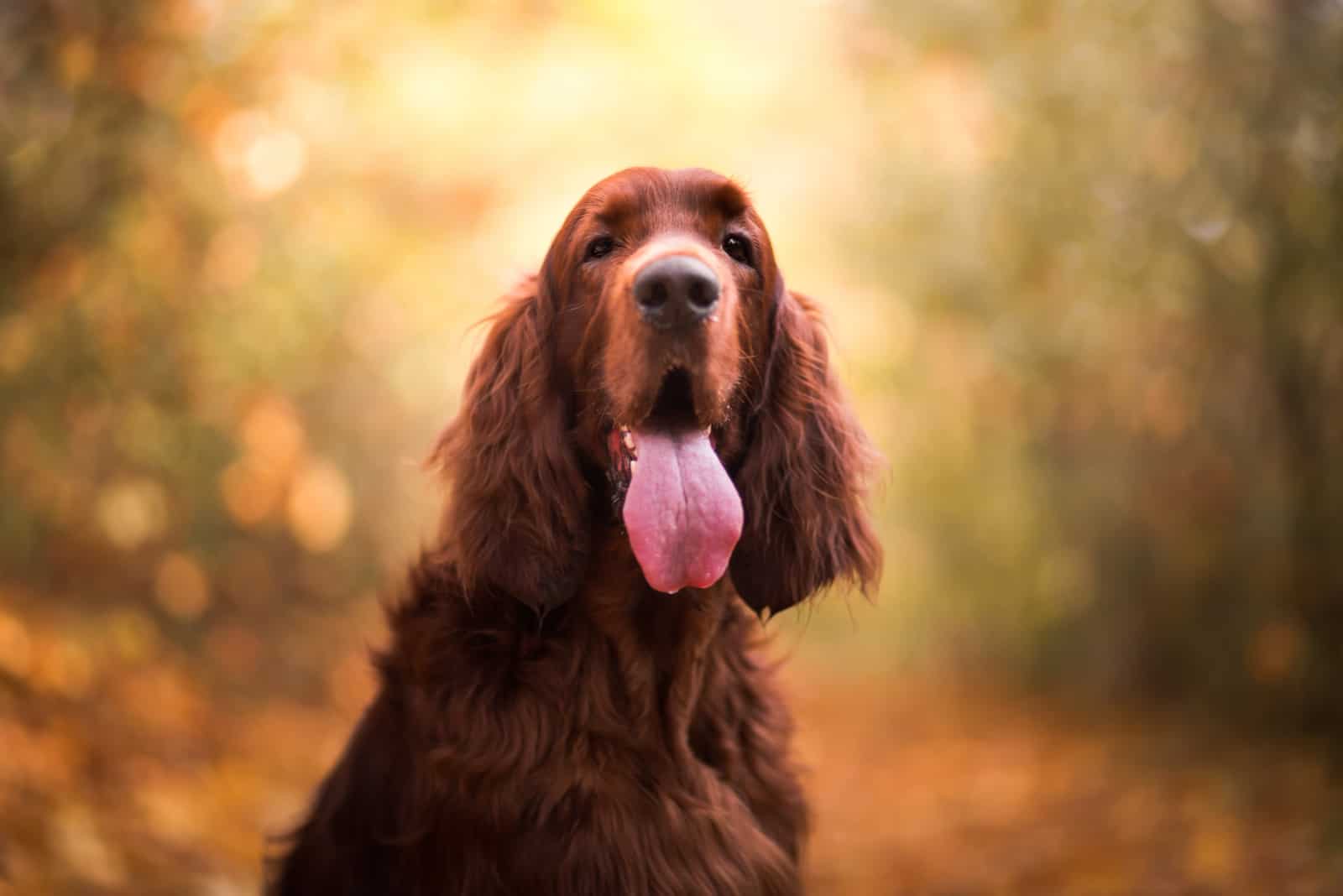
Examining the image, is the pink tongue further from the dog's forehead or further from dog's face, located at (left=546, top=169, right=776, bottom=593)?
the dog's forehead

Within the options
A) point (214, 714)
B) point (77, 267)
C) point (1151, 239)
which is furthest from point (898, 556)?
point (77, 267)

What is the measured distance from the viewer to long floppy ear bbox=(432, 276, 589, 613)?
2.32m

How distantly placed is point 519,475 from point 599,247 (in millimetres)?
518

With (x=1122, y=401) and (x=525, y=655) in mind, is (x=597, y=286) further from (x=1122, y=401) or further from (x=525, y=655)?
(x=1122, y=401)

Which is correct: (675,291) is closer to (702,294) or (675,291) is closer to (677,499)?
(702,294)

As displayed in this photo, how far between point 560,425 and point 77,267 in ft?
7.88

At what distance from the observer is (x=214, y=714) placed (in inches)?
208

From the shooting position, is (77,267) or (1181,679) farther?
(1181,679)

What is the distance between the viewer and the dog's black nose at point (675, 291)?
83.3 inches

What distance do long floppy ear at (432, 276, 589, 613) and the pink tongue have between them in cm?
19

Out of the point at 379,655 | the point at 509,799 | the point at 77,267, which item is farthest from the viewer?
the point at 77,267

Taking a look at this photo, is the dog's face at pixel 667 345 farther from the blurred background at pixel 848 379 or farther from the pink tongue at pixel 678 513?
the blurred background at pixel 848 379

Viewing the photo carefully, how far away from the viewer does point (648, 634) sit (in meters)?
2.39

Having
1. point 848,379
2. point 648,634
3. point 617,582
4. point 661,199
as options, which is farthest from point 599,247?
point 848,379
